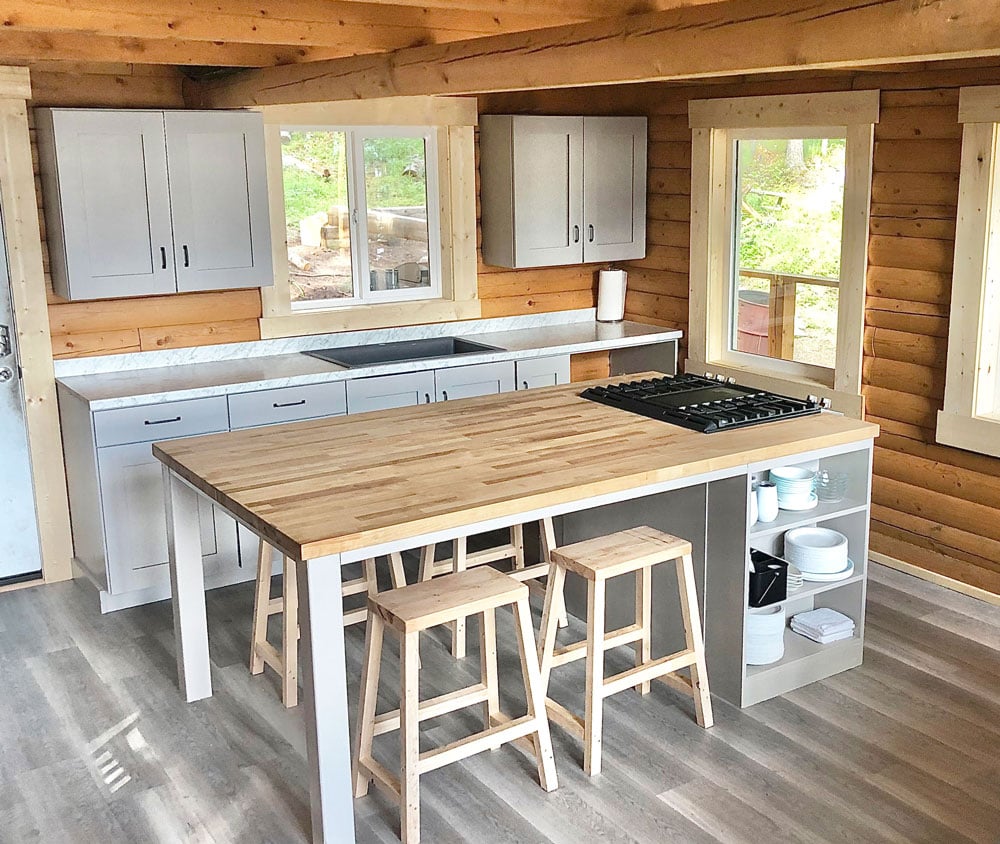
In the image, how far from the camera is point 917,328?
15.4 feet

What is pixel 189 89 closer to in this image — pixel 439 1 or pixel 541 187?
pixel 541 187

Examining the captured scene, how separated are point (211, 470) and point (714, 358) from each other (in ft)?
10.7

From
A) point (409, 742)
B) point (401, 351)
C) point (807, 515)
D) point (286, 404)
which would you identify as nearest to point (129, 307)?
point (286, 404)

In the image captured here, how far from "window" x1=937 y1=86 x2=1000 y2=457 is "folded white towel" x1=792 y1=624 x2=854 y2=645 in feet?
3.60

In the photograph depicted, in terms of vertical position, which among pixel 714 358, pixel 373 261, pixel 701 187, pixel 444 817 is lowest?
pixel 444 817

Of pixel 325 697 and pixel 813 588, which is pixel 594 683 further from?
pixel 813 588

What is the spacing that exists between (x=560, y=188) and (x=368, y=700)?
3294 mm

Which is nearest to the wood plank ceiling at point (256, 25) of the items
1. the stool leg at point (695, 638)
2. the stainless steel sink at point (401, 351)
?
the stainless steel sink at point (401, 351)

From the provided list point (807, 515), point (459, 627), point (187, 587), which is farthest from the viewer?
point (459, 627)

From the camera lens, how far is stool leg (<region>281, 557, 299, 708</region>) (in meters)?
3.69

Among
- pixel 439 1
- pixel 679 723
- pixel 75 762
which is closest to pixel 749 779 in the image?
pixel 679 723

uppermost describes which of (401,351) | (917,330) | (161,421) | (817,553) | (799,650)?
(917,330)

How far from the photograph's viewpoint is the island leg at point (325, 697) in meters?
2.73

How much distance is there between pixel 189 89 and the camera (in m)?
4.88
